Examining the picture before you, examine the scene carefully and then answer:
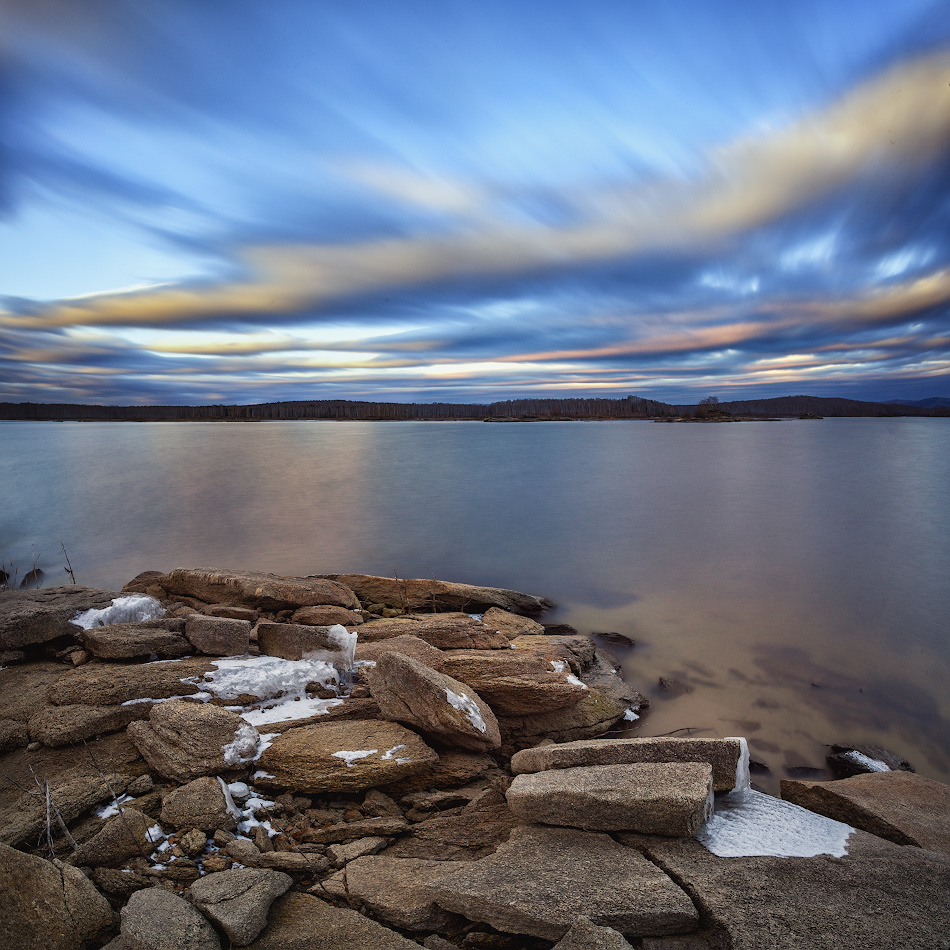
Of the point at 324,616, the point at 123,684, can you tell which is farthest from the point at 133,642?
the point at 324,616

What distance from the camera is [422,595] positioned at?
11508 mm

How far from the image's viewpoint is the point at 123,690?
228 inches

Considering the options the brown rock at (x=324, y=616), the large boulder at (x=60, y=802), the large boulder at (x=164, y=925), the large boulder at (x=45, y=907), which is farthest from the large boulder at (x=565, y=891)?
the brown rock at (x=324, y=616)

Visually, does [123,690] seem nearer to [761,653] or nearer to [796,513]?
[761,653]

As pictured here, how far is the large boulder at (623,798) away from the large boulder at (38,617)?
644 cm

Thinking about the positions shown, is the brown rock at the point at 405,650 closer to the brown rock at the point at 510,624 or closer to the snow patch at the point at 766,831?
the brown rock at the point at 510,624

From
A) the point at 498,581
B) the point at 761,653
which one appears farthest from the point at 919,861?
the point at 498,581

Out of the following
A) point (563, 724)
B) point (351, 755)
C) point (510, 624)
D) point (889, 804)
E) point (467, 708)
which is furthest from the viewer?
point (510, 624)

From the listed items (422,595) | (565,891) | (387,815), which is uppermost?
(565,891)

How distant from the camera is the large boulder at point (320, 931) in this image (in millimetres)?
3217

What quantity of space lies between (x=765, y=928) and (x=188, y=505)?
28.0m

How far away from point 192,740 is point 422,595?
6.70 metres

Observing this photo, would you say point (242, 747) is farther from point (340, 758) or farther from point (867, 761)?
point (867, 761)

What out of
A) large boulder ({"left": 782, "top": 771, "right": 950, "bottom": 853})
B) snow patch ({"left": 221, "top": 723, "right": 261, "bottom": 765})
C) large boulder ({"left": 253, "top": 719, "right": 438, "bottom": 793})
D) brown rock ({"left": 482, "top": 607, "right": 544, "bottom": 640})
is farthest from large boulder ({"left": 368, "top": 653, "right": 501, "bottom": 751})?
brown rock ({"left": 482, "top": 607, "right": 544, "bottom": 640})
